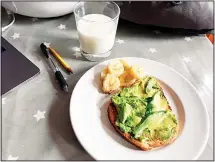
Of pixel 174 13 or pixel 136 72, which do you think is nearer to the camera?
pixel 136 72

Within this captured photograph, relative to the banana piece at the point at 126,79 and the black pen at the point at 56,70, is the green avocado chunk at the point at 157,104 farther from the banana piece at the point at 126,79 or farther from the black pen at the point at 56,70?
the black pen at the point at 56,70

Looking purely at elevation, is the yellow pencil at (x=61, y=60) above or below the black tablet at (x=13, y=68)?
below

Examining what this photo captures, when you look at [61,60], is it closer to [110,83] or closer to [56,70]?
[56,70]

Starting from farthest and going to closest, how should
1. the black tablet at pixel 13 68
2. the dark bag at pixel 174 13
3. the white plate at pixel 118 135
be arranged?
the dark bag at pixel 174 13
the black tablet at pixel 13 68
the white plate at pixel 118 135

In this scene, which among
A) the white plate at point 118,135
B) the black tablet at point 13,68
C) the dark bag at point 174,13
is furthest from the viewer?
the dark bag at point 174,13

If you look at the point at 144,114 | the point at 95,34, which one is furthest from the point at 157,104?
the point at 95,34

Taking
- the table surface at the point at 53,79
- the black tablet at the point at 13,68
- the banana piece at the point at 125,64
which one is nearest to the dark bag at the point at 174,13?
the table surface at the point at 53,79

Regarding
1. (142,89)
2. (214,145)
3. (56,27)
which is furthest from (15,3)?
(214,145)
